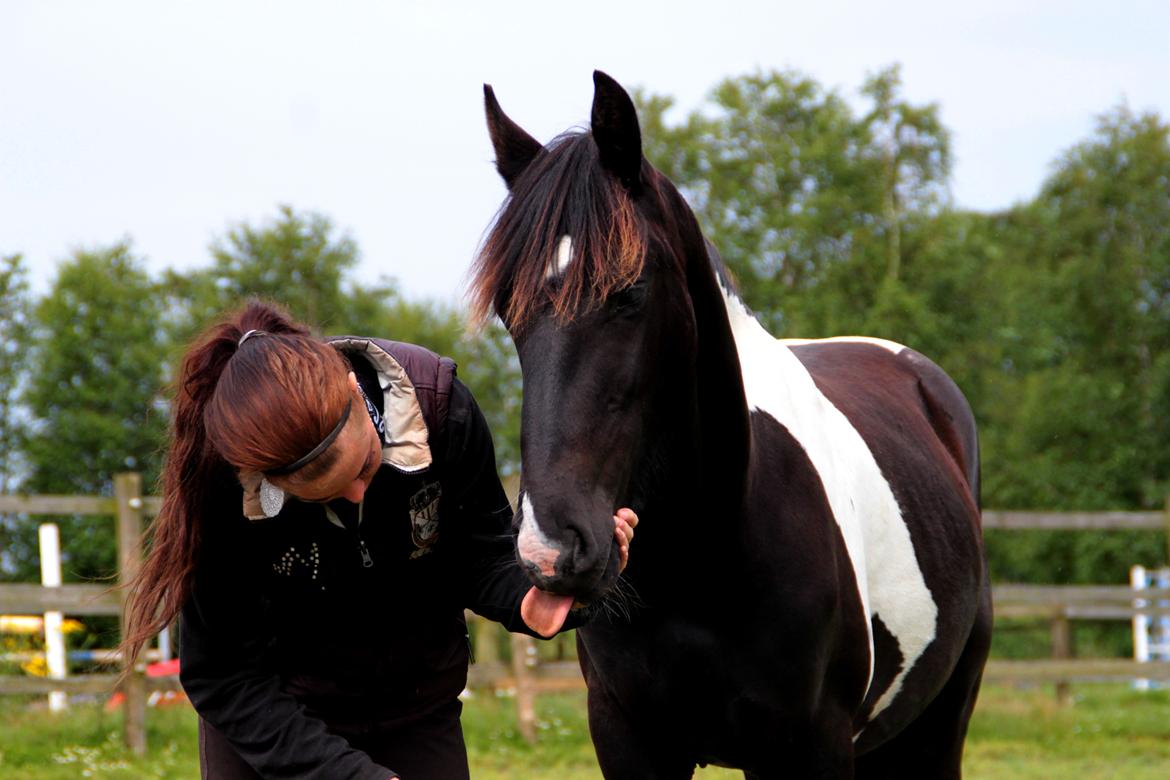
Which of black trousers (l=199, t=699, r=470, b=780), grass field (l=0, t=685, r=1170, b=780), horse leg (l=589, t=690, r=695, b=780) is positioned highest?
black trousers (l=199, t=699, r=470, b=780)

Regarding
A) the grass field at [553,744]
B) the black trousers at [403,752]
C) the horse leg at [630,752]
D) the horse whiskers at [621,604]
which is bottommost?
the grass field at [553,744]

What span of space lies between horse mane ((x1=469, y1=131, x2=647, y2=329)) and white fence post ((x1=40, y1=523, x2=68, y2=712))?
6341 millimetres

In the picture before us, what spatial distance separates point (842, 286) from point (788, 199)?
2873mm

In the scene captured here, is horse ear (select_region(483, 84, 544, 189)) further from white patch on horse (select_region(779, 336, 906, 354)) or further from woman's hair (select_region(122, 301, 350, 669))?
white patch on horse (select_region(779, 336, 906, 354))

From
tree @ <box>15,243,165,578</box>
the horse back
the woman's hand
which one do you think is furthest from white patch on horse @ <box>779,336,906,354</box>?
tree @ <box>15,243,165,578</box>

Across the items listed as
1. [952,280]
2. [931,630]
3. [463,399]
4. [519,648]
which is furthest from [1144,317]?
[463,399]

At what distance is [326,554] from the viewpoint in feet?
8.00

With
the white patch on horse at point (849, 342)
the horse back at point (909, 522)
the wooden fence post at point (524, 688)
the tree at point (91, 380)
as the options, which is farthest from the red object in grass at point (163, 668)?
the tree at point (91, 380)

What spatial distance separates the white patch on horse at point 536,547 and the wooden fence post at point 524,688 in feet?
20.1

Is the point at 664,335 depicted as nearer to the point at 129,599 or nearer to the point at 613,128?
the point at 613,128

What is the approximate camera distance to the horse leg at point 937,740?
168 inches

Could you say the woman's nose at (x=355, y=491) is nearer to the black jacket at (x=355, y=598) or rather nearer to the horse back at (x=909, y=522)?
the black jacket at (x=355, y=598)

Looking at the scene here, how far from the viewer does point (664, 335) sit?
2.31m

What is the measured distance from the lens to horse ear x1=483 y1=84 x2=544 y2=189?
254cm
